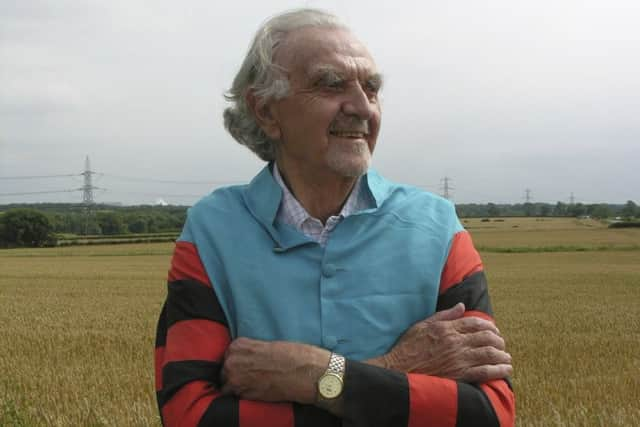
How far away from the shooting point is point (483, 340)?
1807 millimetres

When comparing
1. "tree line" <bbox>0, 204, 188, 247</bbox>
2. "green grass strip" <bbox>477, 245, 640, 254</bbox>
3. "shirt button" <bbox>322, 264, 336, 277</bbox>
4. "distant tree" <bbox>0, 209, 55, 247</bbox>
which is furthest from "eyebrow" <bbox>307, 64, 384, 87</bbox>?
"distant tree" <bbox>0, 209, 55, 247</bbox>

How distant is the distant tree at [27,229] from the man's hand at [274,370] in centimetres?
7445

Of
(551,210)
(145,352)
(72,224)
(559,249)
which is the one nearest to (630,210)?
(551,210)

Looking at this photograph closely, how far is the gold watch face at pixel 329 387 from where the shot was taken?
1.68 metres

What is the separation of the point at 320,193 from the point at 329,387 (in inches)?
23.7

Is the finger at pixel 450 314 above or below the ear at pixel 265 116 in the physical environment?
below

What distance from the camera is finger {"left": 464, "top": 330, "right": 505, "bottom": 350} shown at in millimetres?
1800

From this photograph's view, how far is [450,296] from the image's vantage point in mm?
1883

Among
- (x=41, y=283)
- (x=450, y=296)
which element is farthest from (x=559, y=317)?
(x=41, y=283)

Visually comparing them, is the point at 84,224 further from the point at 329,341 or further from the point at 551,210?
the point at 329,341

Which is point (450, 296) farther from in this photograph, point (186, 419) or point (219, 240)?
point (186, 419)

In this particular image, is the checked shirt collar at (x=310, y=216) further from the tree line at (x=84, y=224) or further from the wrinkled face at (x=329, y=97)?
the tree line at (x=84, y=224)

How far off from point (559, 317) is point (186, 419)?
10.6 meters

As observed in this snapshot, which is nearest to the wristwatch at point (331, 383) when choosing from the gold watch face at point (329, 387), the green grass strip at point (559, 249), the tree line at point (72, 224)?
the gold watch face at point (329, 387)
